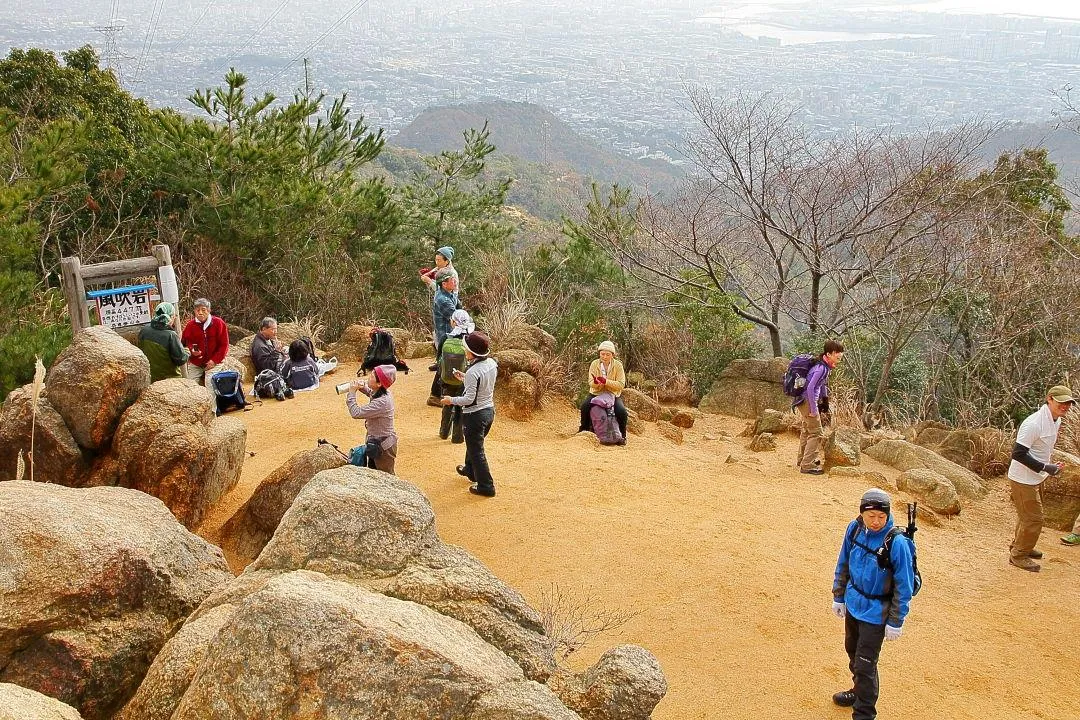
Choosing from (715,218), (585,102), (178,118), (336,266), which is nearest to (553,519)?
(715,218)

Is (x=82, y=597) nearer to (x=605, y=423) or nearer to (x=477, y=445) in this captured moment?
(x=477, y=445)

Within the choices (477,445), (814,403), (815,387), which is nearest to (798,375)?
(815,387)

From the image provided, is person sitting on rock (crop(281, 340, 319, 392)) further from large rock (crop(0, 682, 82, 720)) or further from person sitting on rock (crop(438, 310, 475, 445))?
large rock (crop(0, 682, 82, 720))

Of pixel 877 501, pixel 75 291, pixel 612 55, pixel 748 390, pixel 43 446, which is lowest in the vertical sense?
pixel 748 390

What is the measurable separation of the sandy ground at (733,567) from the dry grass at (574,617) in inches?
3.1

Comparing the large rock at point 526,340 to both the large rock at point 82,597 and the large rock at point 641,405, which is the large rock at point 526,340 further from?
the large rock at point 82,597

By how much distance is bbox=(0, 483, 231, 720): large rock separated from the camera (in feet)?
12.2

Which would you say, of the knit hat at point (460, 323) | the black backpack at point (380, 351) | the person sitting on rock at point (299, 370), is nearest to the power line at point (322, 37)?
the person sitting on rock at point (299, 370)

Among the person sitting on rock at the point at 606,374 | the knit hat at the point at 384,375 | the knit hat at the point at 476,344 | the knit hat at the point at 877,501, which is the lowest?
the person sitting on rock at the point at 606,374

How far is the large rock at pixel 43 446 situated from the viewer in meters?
7.24

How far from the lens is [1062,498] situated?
8625 millimetres

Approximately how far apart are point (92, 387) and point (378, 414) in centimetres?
245

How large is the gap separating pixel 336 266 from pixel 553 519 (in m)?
10.9

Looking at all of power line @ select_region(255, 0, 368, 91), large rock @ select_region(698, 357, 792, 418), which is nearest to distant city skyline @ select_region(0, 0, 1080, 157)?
power line @ select_region(255, 0, 368, 91)
